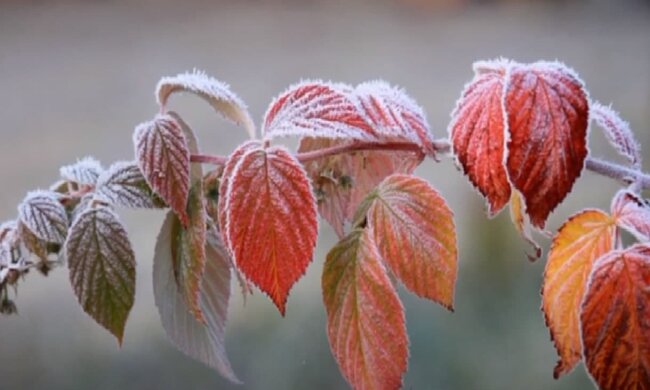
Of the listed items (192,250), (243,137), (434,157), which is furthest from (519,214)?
(243,137)

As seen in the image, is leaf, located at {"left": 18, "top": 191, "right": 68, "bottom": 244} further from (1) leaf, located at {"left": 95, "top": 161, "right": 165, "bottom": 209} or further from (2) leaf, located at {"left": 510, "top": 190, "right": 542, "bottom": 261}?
(2) leaf, located at {"left": 510, "top": 190, "right": 542, "bottom": 261}

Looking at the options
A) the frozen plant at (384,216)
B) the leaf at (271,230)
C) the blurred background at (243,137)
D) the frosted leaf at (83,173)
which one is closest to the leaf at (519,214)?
the frozen plant at (384,216)

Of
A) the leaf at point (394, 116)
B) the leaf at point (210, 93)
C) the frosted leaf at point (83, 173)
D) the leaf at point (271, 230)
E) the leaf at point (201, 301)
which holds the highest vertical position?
the leaf at point (210, 93)

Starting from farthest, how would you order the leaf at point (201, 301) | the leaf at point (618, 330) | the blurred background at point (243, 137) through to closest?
1. the blurred background at point (243, 137)
2. the leaf at point (201, 301)
3. the leaf at point (618, 330)

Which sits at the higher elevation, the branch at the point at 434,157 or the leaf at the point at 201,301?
the branch at the point at 434,157

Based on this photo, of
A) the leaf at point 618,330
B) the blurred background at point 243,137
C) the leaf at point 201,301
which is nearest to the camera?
the leaf at point 618,330

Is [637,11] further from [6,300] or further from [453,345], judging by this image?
[6,300]

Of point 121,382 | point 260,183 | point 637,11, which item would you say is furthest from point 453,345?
point 260,183

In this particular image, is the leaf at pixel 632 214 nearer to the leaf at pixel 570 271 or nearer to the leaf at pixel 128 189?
the leaf at pixel 570 271

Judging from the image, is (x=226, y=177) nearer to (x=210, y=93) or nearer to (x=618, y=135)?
(x=210, y=93)
